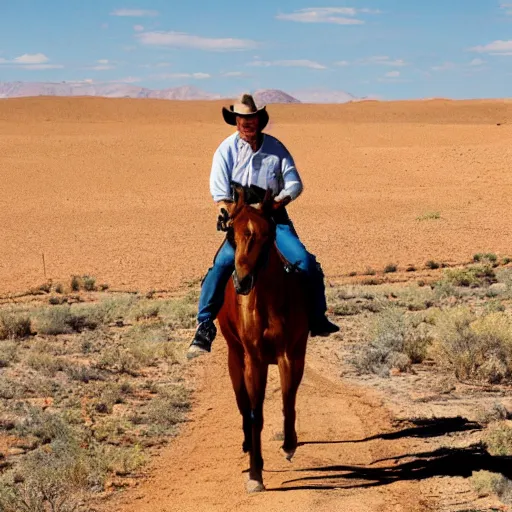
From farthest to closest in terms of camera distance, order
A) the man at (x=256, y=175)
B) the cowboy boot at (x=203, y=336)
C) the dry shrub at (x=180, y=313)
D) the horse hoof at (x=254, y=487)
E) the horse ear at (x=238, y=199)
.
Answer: the dry shrub at (x=180, y=313)
the cowboy boot at (x=203, y=336)
the man at (x=256, y=175)
the horse hoof at (x=254, y=487)
the horse ear at (x=238, y=199)

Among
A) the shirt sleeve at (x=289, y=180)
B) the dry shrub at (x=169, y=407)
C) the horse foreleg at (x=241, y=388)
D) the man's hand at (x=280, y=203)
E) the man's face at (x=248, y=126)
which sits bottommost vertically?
the dry shrub at (x=169, y=407)

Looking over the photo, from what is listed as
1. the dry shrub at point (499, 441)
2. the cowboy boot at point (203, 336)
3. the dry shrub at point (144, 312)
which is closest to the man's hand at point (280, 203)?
the cowboy boot at point (203, 336)

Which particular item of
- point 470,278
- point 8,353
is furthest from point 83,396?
point 470,278

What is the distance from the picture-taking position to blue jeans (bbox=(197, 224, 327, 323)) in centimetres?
715

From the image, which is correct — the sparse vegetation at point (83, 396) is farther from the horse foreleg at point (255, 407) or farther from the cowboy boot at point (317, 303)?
the cowboy boot at point (317, 303)

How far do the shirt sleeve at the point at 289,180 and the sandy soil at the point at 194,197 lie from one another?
0.93 metres

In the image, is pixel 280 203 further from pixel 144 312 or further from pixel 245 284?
pixel 144 312

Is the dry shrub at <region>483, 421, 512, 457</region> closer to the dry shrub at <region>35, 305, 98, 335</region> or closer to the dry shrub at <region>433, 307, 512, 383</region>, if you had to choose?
the dry shrub at <region>433, 307, 512, 383</region>

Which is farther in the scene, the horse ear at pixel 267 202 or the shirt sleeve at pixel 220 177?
the shirt sleeve at pixel 220 177

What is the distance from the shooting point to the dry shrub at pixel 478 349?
415 inches

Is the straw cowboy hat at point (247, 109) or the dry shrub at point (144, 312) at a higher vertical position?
the straw cowboy hat at point (247, 109)

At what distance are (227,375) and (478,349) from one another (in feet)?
10.0

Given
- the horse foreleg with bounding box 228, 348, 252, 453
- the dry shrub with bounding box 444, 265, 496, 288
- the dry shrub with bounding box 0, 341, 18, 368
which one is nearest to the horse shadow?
the horse foreleg with bounding box 228, 348, 252, 453

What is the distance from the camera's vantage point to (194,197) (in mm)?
42750
